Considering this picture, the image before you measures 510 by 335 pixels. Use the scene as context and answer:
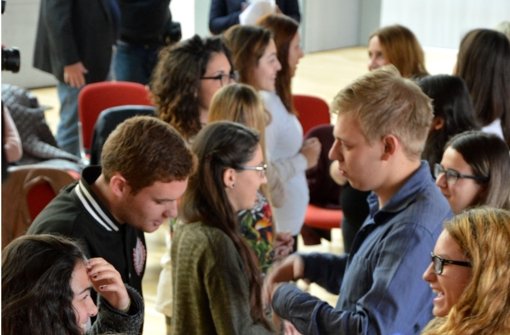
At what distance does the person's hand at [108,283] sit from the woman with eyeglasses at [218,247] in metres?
0.67

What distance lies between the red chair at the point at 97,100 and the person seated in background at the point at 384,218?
3.25 meters

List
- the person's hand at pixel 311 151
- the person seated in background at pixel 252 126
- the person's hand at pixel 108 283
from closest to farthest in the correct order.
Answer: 1. the person's hand at pixel 108 283
2. the person seated in background at pixel 252 126
3. the person's hand at pixel 311 151

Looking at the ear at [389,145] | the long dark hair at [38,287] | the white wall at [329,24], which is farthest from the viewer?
the white wall at [329,24]

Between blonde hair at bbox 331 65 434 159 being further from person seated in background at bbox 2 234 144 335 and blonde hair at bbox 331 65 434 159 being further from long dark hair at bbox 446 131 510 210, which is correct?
person seated in background at bbox 2 234 144 335

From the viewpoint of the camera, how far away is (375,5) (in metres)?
12.3

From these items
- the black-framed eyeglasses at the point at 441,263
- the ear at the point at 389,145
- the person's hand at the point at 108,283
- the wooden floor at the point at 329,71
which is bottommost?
the wooden floor at the point at 329,71

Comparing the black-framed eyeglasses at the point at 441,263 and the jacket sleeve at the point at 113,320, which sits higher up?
the black-framed eyeglasses at the point at 441,263

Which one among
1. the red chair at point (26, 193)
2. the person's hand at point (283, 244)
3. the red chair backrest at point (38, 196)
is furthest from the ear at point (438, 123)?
the red chair backrest at point (38, 196)

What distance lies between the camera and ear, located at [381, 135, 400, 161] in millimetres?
2367

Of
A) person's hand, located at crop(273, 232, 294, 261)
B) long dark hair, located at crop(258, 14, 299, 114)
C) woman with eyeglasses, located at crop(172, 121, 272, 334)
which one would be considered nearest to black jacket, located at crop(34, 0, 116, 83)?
long dark hair, located at crop(258, 14, 299, 114)

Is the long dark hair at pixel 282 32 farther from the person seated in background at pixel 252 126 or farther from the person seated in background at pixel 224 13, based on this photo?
the person seated in background at pixel 224 13

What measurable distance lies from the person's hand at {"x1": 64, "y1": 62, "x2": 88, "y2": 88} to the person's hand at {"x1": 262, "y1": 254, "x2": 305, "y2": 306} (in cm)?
399

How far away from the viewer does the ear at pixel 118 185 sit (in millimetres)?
2529

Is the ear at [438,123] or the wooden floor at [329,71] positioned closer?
the ear at [438,123]
